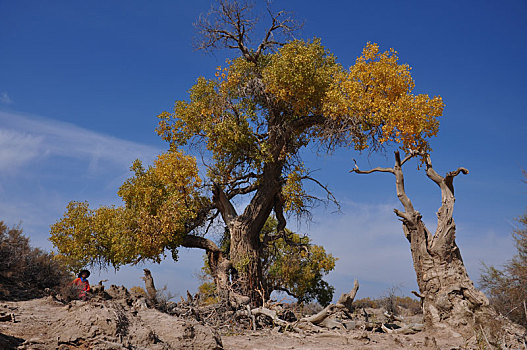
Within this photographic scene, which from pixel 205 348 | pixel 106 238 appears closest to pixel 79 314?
pixel 205 348

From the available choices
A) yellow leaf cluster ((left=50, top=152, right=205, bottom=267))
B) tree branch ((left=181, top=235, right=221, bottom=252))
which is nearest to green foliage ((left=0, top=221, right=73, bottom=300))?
yellow leaf cluster ((left=50, top=152, right=205, bottom=267))

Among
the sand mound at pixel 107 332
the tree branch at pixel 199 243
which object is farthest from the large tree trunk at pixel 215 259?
the sand mound at pixel 107 332

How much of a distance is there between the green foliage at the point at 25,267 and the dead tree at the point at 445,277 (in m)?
12.5

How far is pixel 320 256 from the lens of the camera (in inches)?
963

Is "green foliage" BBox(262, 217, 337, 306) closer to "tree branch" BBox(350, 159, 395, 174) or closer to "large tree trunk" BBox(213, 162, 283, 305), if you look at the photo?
"large tree trunk" BBox(213, 162, 283, 305)

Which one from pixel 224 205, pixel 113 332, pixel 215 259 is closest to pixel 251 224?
pixel 224 205

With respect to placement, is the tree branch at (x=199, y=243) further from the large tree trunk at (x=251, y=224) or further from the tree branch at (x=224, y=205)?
the tree branch at (x=224, y=205)

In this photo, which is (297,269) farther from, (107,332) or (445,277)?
(107,332)

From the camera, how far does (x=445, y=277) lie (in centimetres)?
1157

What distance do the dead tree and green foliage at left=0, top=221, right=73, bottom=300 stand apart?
1252 centimetres

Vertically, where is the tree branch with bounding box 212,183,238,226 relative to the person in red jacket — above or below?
above

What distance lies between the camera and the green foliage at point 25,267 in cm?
1571

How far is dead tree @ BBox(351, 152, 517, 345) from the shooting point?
1070 centimetres

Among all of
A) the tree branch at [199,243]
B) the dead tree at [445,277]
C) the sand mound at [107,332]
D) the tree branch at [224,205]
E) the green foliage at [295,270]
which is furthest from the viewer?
the green foliage at [295,270]
